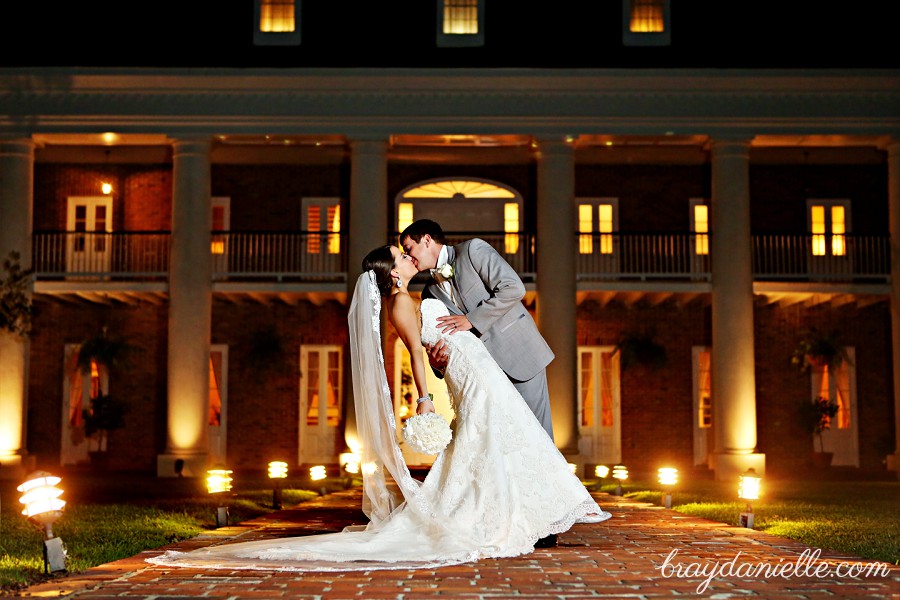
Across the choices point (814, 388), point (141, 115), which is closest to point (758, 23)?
point (814, 388)

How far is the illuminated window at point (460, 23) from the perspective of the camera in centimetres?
2002

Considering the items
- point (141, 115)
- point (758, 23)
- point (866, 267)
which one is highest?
point (758, 23)

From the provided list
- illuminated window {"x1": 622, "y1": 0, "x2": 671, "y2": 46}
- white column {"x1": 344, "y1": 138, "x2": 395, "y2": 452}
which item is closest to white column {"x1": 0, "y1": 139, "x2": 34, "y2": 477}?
white column {"x1": 344, "y1": 138, "x2": 395, "y2": 452}

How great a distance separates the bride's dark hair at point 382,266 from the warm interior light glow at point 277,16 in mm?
13854

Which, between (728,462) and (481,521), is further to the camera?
(728,462)

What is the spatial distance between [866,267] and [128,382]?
14503 mm

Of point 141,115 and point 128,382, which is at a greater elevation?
point 141,115

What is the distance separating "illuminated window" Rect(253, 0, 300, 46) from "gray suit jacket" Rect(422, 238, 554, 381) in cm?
1361

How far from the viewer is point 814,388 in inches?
887

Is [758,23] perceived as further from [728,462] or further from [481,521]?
[481,521]

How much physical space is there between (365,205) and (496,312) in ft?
39.7

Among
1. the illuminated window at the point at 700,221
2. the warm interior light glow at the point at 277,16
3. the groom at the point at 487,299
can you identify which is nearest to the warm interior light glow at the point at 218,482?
the groom at the point at 487,299

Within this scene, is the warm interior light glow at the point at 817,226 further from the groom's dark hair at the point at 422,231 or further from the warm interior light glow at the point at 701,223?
the groom's dark hair at the point at 422,231

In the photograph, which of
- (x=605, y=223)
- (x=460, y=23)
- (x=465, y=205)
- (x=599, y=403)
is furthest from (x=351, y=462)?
(x=605, y=223)
